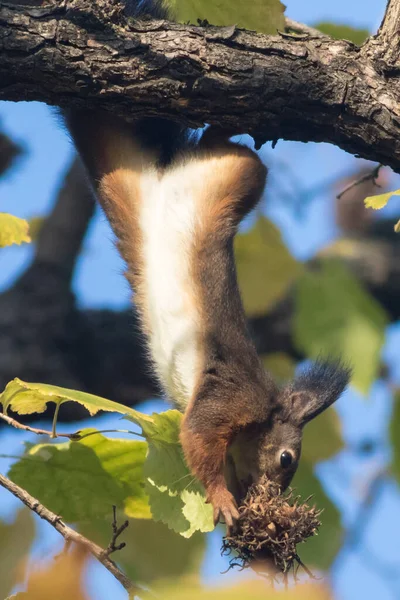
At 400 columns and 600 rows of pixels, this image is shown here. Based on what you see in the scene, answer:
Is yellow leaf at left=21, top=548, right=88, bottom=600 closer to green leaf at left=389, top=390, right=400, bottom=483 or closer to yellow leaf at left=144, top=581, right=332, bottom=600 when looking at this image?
yellow leaf at left=144, top=581, right=332, bottom=600

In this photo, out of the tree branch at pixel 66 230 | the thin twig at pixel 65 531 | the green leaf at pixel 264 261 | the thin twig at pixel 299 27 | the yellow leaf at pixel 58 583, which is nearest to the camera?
the yellow leaf at pixel 58 583

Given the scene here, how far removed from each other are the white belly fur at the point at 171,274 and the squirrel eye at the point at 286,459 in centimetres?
41

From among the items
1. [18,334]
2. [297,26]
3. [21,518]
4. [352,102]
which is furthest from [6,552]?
[18,334]

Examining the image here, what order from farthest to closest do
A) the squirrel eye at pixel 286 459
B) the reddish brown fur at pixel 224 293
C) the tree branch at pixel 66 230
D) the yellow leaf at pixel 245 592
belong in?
1. the tree branch at pixel 66 230
2. the squirrel eye at pixel 286 459
3. the reddish brown fur at pixel 224 293
4. the yellow leaf at pixel 245 592

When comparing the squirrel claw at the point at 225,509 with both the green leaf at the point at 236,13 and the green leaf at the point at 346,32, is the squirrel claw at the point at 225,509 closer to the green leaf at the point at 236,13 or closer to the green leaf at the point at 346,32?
the green leaf at the point at 236,13

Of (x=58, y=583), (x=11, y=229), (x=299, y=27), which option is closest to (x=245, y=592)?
(x=58, y=583)

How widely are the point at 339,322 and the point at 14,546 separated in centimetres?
180

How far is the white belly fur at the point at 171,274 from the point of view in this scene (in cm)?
267

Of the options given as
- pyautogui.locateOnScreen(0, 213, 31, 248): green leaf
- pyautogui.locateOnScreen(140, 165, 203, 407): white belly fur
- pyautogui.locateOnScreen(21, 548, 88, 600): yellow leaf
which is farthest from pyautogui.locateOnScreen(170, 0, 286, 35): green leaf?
pyautogui.locateOnScreen(21, 548, 88, 600): yellow leaf

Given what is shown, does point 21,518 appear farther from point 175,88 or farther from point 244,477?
point 175,88

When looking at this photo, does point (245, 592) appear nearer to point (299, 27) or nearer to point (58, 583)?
point (58, 583)

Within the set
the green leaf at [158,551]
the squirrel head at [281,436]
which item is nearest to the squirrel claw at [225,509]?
the green leaf at [158,551]

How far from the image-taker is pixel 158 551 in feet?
7.83

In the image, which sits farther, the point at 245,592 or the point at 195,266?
the point at 195,266
